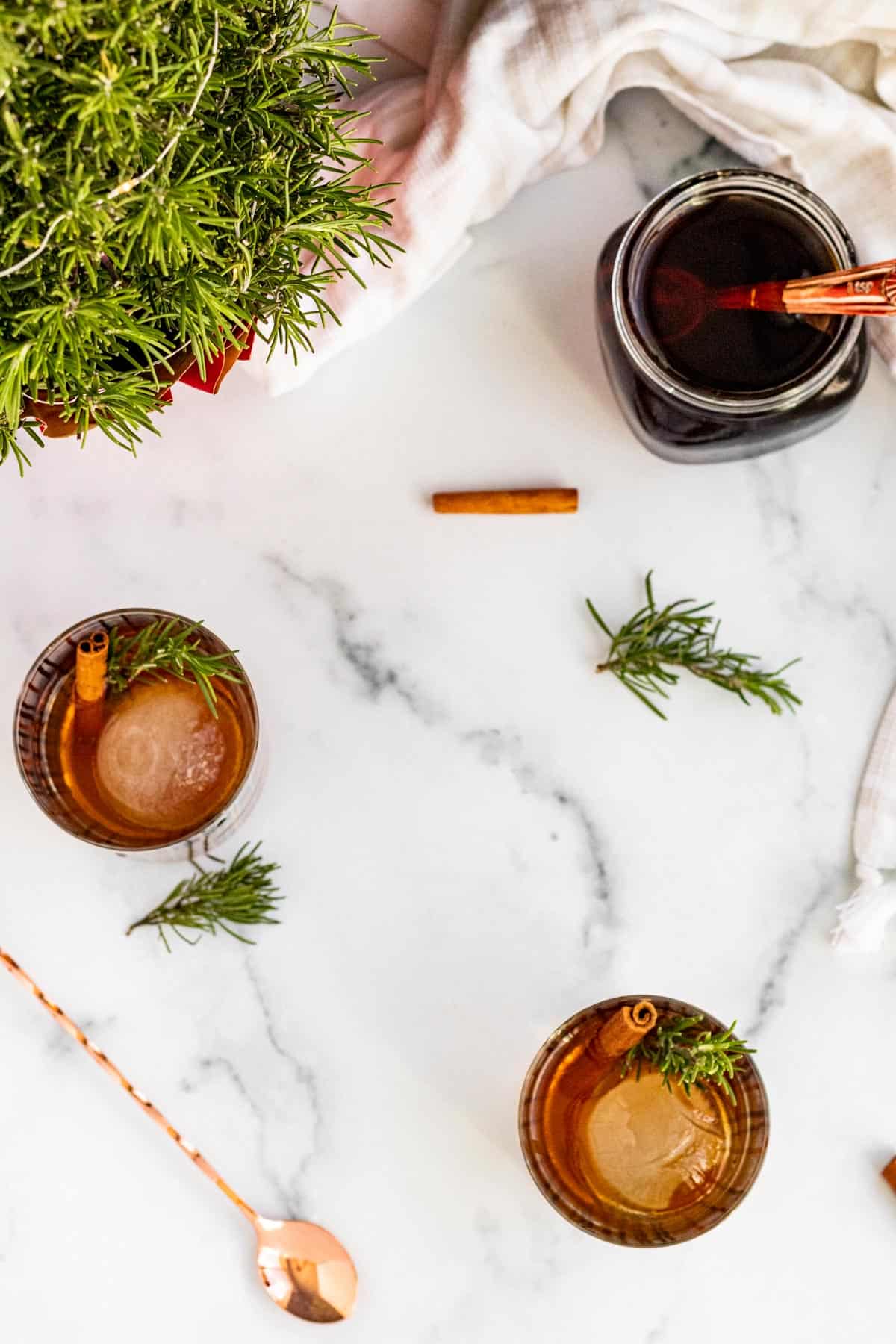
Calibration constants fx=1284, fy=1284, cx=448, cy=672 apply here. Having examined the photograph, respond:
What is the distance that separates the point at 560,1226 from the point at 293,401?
59 centimetres

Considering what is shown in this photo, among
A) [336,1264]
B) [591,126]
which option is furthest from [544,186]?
[336,1264]

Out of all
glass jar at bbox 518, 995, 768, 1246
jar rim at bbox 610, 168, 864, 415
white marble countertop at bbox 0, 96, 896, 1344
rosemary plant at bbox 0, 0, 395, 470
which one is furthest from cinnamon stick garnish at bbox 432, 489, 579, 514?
glass jar at bbox 518, 995, 768, 1246

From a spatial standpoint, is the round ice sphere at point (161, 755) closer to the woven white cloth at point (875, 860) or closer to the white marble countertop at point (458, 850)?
the white marble countertop at point (458, 850)

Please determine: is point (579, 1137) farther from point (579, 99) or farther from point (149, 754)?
point (579, 99)

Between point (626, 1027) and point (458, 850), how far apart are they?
19cm

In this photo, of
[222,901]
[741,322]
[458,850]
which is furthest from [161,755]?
[741,322]

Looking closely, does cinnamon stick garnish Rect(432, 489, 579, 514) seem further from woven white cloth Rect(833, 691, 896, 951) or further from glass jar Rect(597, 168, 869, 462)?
woven white cloth Rect(833, 691, 896, 951)

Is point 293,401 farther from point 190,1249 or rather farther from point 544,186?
point 190,1249

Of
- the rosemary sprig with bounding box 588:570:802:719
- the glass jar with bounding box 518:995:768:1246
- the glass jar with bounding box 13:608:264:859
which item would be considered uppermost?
the rosemary sprig with bounding box 588:570:802:719

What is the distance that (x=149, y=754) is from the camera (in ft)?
2.68

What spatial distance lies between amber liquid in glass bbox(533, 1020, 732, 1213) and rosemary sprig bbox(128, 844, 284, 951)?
22 cm

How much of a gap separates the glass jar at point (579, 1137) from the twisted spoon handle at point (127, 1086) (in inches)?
8.1

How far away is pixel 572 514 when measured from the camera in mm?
893

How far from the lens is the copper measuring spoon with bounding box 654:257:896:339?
70 centimetres
